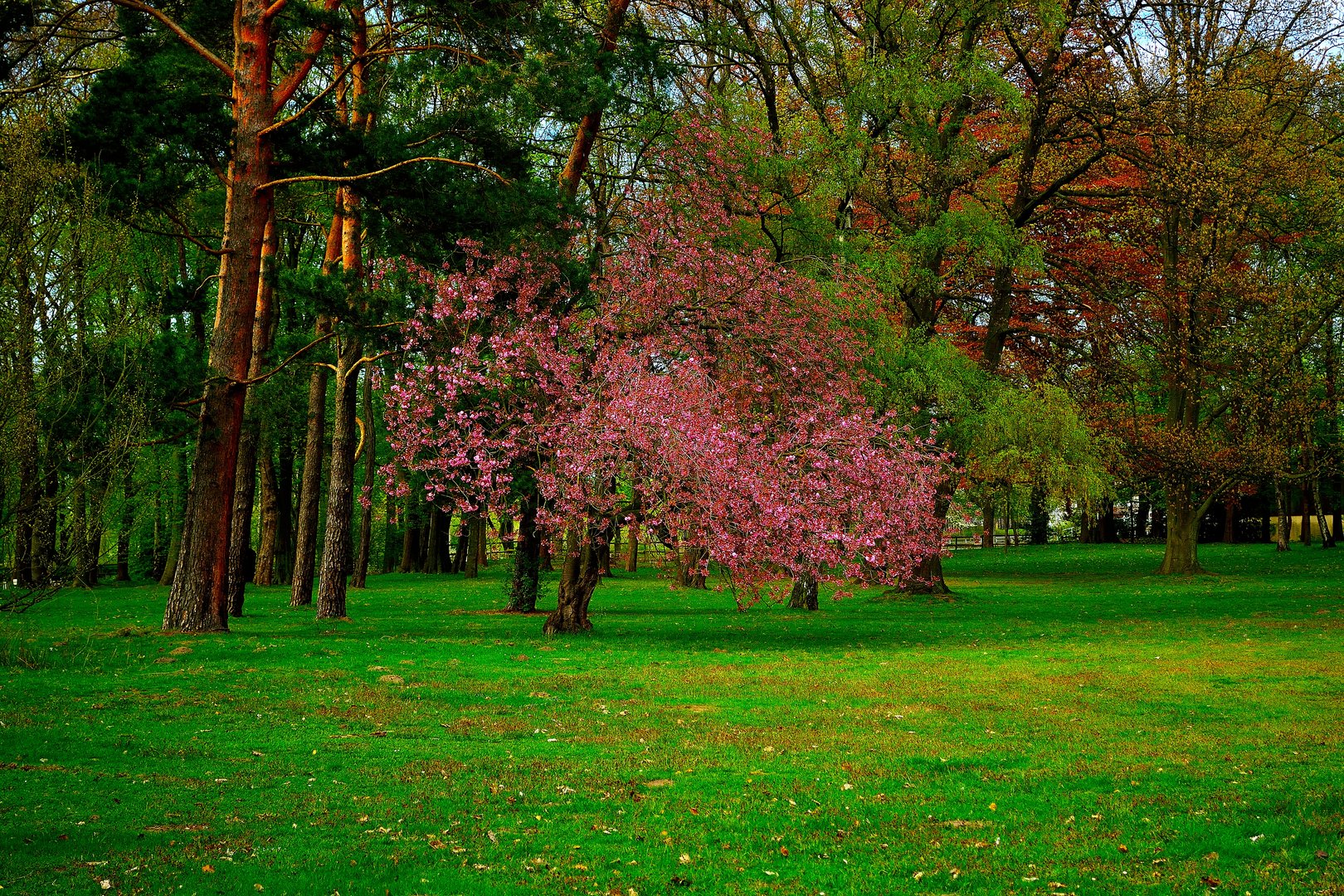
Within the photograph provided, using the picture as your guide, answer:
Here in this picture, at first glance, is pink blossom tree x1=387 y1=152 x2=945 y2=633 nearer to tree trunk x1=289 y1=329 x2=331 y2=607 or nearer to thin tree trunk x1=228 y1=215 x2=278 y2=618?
thin tree trunk x1=228 y1=215 x2=278 y2=618

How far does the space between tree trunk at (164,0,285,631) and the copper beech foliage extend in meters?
2.74

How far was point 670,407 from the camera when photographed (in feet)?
59.3

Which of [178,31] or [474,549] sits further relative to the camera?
[474,549]

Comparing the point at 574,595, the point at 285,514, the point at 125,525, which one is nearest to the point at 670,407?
the point at 574,595

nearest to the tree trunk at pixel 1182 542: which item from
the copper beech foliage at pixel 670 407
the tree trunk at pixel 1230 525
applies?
the copper beech foliage at pixel 670 407

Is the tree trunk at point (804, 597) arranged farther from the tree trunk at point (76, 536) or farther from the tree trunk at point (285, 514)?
the tree trunk at point (285, 514)

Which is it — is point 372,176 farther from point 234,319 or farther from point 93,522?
point 93,522

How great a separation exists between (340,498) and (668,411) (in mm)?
9777

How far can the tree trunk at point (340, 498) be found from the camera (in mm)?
23938

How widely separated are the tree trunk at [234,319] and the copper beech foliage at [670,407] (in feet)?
8.98

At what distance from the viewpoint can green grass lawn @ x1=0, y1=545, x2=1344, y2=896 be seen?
7031mm

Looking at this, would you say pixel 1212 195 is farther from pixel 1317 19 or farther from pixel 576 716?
pixel 576 716

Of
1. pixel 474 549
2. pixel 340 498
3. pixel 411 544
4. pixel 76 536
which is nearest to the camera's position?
pixel 76 536

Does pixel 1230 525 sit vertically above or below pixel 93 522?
below
